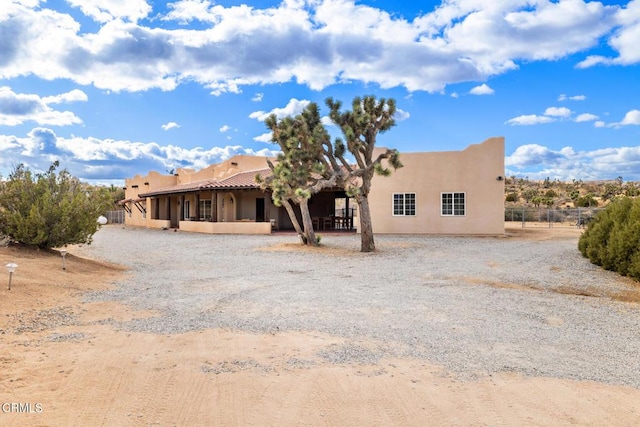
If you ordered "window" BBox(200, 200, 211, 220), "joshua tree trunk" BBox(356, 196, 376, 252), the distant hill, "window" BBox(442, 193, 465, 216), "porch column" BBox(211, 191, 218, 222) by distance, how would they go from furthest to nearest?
the distant hill → "window" BBox(200, 200, 211, 220) → "porch column" BBox(211, 191, 218, 222) → "window" BBox(442, 193, 465, 216) → "joshua tree trunk" BBox(356, 196, 376, 252)

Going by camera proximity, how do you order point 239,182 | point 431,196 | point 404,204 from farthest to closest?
1. point 239,182
2. point 404,204
3. point 431,196

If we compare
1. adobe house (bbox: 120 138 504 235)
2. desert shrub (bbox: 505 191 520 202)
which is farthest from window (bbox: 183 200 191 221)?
desert shrub (bbox: 505 191 520 202)

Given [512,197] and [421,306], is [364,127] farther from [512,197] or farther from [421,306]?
[512,197]

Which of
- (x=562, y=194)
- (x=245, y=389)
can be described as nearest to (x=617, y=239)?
(x=245, y=389)

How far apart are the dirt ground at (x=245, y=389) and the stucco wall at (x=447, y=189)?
2023 cm

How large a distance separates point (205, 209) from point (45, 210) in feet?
67.2

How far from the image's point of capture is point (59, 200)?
12.3 meters

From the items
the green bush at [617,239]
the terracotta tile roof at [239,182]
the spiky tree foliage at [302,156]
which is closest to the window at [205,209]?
the terracotta tile roof at [239,182]

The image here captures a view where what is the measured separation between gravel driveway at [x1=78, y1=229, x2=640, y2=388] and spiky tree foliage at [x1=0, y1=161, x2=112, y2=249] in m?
1.77

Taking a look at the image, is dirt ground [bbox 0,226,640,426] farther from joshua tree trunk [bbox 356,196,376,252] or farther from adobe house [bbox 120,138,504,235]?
adobe house [bbox 120,138,504,235]

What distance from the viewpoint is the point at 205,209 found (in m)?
31.9

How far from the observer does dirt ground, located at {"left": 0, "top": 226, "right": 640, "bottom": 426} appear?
3641 mm

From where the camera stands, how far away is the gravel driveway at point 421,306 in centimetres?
525

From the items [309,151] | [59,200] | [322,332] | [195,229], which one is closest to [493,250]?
[309,151]
